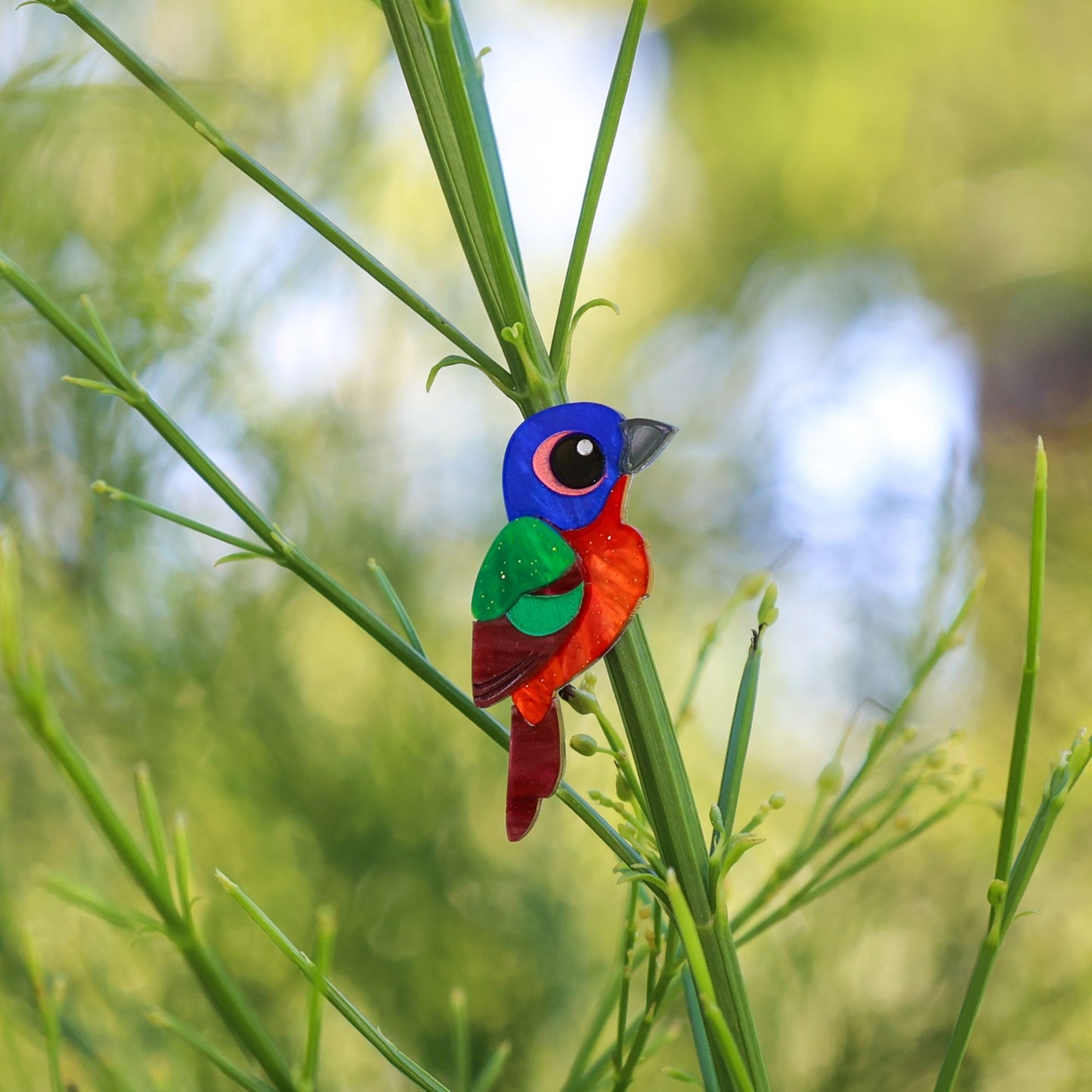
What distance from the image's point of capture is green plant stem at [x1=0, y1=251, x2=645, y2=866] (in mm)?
183

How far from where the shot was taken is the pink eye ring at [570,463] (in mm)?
219

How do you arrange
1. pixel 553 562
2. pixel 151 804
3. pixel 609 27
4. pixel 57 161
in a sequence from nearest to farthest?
pixel 151 804 < pixel 553 562 < pixel 57 161 < pixel 609 27

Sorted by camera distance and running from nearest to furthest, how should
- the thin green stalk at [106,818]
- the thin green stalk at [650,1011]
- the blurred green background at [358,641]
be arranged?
the thin green stalk at [106,818] < the thin green stalk at [650,1011] < the blurred green background at [358,641]

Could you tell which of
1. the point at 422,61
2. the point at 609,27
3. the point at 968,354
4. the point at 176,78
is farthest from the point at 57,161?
the point at 968,354

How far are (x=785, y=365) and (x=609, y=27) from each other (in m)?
0.41

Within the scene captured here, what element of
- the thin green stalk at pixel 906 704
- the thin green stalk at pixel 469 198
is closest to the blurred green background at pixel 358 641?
the thin green stalk at pixel 906 704

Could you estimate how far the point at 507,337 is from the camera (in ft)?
0.58

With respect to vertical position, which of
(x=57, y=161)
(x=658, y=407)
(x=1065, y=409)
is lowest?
(x=57, y=161)

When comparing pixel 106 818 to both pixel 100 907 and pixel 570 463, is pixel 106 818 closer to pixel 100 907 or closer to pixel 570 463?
pixel 100 907

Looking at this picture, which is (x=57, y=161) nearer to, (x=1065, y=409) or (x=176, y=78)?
(x=176, y=78)

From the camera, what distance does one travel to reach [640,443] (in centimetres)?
23

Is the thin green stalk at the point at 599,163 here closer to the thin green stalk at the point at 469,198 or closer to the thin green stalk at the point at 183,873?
the thin green stalk at the point at 469,198

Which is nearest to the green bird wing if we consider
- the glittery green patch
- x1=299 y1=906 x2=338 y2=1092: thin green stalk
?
the glittery green patch

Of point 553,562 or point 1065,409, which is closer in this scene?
point 553,562
